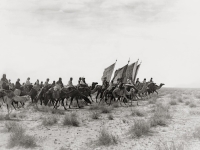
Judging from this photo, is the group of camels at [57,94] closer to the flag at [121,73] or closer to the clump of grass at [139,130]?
the flag at [121,73]

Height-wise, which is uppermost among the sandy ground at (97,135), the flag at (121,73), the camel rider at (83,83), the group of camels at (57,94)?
the flag at (121,73)

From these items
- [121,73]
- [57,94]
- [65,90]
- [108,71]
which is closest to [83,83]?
[65,90]

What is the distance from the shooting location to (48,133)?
9.86 m

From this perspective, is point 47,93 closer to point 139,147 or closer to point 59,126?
point 59,126

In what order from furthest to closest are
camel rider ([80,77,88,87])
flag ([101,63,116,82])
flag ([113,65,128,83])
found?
flag ([101,63,116,82]) → flag ([113,65,128,83]) → camel rider ([80,77,88,87])

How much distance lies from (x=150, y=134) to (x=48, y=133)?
407 centimetres

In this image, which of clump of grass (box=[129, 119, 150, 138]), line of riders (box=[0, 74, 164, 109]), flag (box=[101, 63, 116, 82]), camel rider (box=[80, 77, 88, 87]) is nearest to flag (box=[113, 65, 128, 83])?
flag (box=[101, 63, 116, 82])

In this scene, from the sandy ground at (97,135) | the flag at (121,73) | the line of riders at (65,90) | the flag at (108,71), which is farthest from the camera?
the flag at (108,71)

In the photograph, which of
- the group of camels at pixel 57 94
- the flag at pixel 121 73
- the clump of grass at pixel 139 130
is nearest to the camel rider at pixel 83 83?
the group of camels at pixel 57 94

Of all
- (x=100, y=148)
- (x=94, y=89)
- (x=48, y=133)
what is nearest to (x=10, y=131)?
(x=48, y=133)

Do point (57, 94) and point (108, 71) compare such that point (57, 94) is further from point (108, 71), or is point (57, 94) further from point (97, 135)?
point (108, 71)

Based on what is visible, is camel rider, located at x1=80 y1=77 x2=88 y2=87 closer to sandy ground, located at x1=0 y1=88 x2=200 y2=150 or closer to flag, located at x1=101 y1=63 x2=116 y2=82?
sandy ground, located at x1=0 y1=88 x2=200 y2=150

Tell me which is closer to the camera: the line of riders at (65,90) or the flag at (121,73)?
the line of riders at (65,90)

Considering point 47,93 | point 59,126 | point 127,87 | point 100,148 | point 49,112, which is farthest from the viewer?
point 127,87
